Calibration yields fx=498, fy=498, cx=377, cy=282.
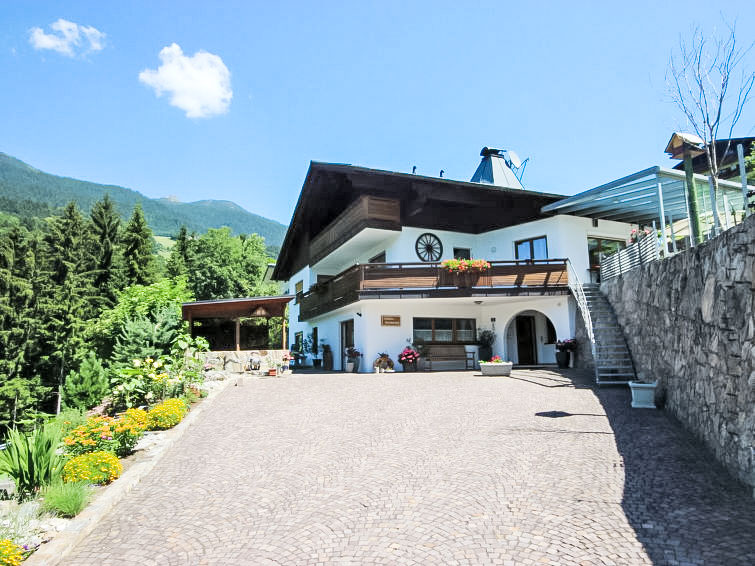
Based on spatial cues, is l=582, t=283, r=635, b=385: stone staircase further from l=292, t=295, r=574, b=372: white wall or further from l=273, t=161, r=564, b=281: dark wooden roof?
l=273, t=161, r=564, b=281: dark wooden roof

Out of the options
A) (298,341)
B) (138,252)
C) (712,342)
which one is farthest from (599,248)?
(138,252)

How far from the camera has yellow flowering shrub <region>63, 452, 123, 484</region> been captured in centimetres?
561

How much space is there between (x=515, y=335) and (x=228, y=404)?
12.7m

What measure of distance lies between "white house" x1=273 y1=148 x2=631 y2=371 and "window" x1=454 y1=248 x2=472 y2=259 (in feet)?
0.14

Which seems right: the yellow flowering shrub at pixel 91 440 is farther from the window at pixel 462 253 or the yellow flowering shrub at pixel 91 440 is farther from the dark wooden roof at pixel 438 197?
the window at pixel 462 253

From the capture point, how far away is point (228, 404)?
435 inches

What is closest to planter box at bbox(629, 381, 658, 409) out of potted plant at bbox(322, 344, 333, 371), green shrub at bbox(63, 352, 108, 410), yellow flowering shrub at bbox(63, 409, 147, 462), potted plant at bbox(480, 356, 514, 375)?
potted plant at bbox(480, 356, 514, 375)

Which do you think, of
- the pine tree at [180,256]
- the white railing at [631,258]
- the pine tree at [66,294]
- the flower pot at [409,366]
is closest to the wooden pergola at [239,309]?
the flower pot at [409,366]

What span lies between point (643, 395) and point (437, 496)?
5.51m

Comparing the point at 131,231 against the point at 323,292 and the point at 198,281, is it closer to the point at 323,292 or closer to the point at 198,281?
the point at 198,281

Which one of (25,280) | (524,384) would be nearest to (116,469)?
(524,384)

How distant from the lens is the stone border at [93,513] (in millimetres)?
4047

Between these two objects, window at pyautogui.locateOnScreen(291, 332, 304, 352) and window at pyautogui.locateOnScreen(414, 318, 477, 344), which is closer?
window at pyautogui.locateOnScreen(414, 318, 477, 344)

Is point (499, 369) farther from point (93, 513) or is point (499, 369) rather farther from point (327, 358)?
point (93, 513)
